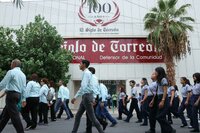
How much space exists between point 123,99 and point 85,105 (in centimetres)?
604

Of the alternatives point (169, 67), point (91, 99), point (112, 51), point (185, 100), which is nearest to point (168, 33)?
point (169, 67)

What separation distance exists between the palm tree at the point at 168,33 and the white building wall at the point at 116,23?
2566 millimetres

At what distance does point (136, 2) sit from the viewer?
24422 mm

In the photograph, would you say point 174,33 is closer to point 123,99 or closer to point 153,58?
point 153,58

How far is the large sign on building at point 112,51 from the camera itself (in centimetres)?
2186

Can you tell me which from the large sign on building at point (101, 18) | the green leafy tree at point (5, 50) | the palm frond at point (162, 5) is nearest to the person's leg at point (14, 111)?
the green leafy tree at point (5, 50)

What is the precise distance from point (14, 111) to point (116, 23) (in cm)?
1837

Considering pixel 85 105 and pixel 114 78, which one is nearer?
pixel 85 105

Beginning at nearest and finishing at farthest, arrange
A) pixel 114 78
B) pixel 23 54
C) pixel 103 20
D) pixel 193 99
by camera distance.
→ pixel 193 99
pixel 23 54
pixel 114 78
pixel 103 20

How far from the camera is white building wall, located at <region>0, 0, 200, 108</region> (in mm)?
21703

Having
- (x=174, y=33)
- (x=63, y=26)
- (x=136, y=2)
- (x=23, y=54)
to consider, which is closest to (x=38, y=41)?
(x=23, y=54)

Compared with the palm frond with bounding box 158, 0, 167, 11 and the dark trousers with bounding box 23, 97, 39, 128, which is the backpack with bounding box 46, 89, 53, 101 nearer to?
the dark trousers with bounding box 23, 97, 39, 128

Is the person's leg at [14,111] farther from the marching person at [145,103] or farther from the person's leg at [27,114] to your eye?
the marching person at [145,103]

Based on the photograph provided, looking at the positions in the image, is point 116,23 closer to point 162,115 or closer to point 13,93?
point 162,115
